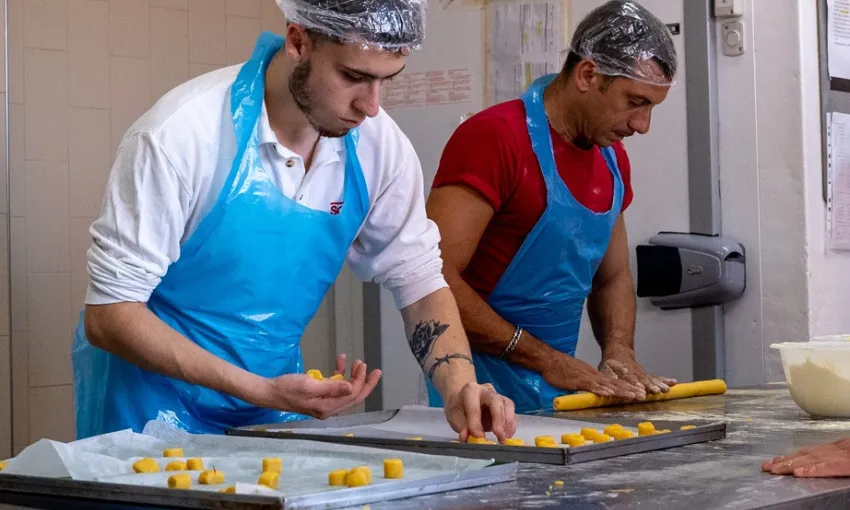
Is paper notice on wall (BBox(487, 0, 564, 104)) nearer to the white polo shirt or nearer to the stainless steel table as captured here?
A: the white polo shirt

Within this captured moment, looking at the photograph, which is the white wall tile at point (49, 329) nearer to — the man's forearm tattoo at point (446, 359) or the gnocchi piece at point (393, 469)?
the man's forearm tattoo at point (446, 359)

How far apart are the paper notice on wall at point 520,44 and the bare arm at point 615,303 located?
2.66 feet

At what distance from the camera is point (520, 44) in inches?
142

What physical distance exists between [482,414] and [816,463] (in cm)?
54

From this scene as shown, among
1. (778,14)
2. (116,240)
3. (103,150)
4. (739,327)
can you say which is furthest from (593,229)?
(103,150)

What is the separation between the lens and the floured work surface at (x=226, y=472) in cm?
123

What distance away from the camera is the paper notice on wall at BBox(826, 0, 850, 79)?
330 centimetres

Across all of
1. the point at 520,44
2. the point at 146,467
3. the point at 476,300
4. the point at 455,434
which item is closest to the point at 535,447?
the point at 455,434

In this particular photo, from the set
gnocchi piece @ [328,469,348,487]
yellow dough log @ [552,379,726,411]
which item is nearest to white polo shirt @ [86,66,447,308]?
yellow dough log @ [552,379,726,411]

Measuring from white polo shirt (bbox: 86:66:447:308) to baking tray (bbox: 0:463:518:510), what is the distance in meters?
0.45

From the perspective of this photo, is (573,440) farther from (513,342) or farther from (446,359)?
(513,342)

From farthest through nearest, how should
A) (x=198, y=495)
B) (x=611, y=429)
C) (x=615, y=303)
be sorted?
1. (x=615, y=303)
2. (x=611, y=429)
3. (x=198, y=495)

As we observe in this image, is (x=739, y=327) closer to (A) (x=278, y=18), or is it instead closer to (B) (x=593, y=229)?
(B) (x=593, y=229)

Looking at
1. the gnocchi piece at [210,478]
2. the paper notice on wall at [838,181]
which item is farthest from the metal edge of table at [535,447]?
the paper notice on wall at [838,181]
